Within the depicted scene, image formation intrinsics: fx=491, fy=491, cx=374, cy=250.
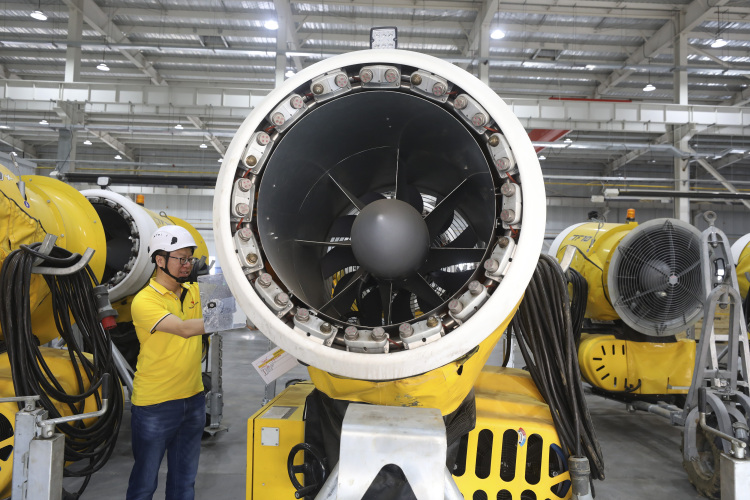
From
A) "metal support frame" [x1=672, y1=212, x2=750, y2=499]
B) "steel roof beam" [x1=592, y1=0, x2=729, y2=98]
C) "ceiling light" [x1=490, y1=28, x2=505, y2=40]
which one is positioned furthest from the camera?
"ceiling light" [x1=490, y1=28, x2=505, y2=40]

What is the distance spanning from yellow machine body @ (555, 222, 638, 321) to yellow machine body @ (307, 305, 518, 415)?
385cm

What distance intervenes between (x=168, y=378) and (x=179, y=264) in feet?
2.02

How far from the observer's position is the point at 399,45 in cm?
1035

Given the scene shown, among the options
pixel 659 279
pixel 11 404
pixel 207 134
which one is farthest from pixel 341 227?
pixel 207 134

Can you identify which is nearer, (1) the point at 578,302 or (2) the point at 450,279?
(2) the point at 450,279

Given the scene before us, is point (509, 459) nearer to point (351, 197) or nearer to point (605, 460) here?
point (351, 197)

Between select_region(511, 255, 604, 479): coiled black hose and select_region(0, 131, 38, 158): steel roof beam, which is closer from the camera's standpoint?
select_region(511, 255, 604, 479): coiled black hose

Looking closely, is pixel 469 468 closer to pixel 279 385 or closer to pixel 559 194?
pixel 279 385

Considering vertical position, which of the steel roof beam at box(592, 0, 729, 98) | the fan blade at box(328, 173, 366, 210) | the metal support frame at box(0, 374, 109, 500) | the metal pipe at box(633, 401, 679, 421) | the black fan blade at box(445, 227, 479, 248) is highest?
the steel roof beam at box(592, 0, 729, 98)

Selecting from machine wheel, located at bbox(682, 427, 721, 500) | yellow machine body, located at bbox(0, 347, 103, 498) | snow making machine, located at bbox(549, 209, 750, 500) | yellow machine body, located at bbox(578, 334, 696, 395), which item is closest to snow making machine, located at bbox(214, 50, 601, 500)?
Result: yellow machine body, located at bbox(0, 347, 103, 498)

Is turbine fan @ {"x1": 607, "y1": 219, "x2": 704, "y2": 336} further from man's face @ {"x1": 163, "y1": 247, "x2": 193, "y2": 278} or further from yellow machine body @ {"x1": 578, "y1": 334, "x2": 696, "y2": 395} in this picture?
man's face @ {"x1": 163, "y1": 247, "x2": 193, "y2": 278}

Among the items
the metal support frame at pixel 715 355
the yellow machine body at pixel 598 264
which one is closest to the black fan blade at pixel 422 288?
the metal support frame at pixel 715 355

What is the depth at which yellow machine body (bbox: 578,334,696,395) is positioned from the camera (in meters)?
4.84

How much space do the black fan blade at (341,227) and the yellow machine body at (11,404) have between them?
172cm
